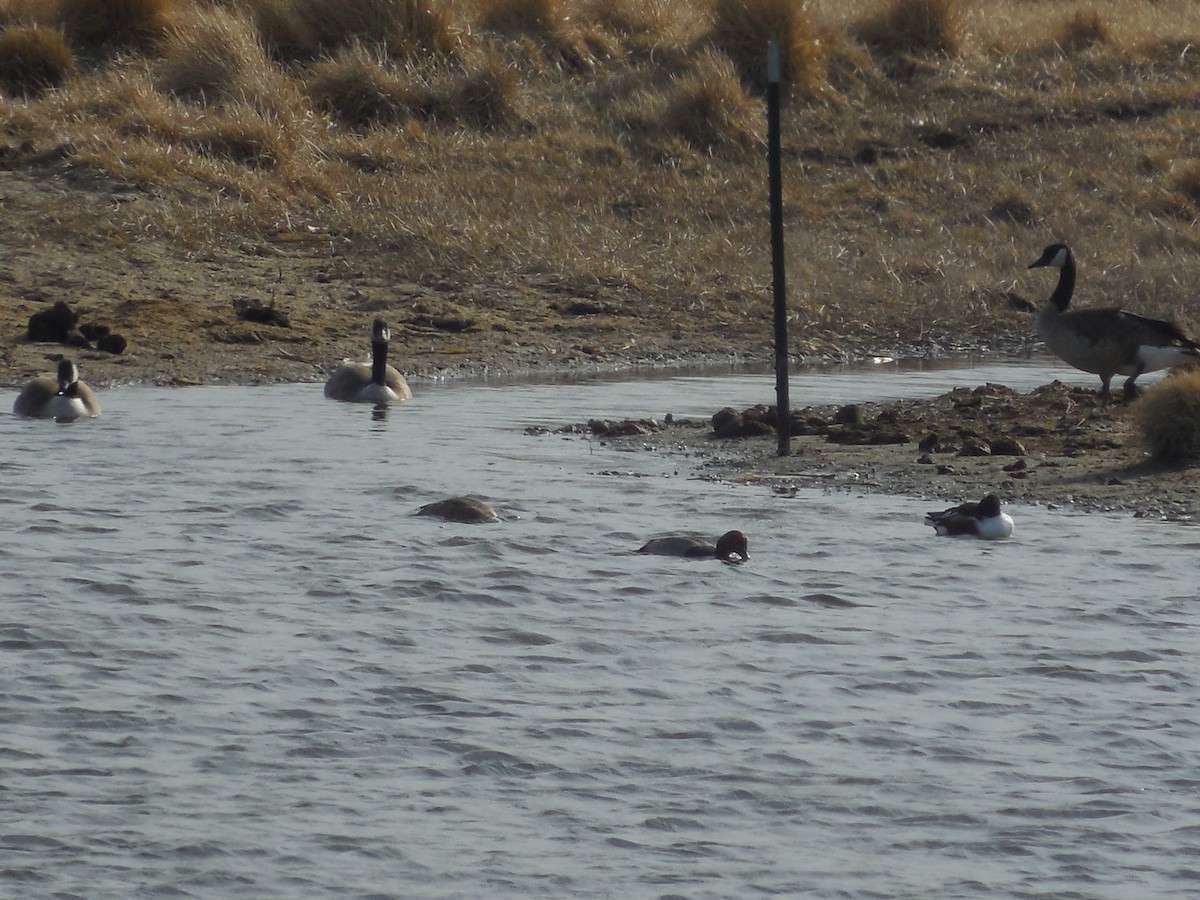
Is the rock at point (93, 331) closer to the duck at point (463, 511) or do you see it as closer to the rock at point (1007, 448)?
the duck at point (463, 511)

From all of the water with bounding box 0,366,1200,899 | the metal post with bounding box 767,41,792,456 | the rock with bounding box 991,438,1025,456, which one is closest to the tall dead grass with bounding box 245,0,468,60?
the metal post with bounding box 767,41,792,456

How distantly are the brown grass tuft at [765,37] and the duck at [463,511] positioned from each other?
549 inches

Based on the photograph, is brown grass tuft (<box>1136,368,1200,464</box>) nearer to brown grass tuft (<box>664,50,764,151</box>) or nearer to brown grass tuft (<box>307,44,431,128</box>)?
brown grass tuft (<box>664,50,764,151</box>)

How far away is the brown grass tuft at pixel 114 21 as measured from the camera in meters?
20.9

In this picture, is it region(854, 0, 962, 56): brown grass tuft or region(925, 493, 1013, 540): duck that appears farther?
region(854, 0, 962, 56): brown grass tuft

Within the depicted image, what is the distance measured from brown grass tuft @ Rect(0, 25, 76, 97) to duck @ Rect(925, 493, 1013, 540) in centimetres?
1312

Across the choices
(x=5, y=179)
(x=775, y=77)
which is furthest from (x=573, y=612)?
(x=5, y=179)

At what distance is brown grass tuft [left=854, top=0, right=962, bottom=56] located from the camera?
2420 centimetres

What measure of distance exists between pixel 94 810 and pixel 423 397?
332 inches

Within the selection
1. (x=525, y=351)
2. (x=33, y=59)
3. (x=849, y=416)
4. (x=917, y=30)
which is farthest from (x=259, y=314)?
(x=917, y=30)

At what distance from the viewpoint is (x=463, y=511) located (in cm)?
955

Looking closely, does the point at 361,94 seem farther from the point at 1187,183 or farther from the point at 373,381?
the point at 1187,183

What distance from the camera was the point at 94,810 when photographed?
5.55 m

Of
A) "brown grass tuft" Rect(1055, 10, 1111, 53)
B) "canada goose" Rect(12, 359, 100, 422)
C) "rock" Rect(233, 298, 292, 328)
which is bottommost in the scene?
"canada goose" Rect(12, 359, 100, 422)
